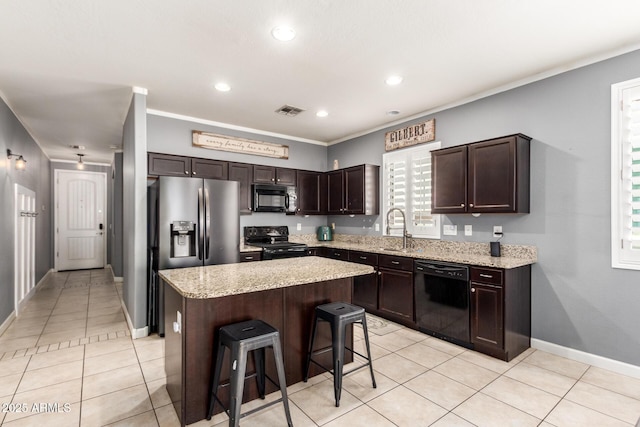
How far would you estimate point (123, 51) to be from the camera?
9.11 feet

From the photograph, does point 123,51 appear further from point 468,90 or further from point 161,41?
point 468,90

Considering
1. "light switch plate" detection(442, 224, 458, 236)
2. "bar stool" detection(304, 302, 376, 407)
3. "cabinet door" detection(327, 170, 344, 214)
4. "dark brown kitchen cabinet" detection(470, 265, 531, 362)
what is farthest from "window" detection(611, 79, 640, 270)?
"cabinet door" detection(327, 170, 344, 214)

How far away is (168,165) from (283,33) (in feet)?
8.74

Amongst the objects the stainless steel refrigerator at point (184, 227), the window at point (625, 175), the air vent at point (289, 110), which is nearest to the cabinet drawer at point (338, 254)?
the stainless steel refrigerator at point (184, 227)

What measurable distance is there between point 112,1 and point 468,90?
345cm

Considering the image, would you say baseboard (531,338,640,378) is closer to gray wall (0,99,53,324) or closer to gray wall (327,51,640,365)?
gray wall (327,51,640,365)

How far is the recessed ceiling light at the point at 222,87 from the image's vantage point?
11.4 ft

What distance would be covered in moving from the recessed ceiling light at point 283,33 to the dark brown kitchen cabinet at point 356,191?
8.74 ft

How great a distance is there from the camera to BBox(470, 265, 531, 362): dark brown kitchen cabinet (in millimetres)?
2979

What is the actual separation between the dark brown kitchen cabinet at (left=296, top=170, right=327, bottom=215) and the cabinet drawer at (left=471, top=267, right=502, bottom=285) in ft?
9.90

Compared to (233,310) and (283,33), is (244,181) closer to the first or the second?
(283,33)

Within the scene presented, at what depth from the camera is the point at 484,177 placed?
3408 millimetres

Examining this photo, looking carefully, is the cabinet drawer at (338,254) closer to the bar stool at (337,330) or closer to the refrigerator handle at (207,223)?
the refrigerator handle at (207,223)

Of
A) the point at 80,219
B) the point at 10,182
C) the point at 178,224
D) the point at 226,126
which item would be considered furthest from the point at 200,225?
the point at 80,219
